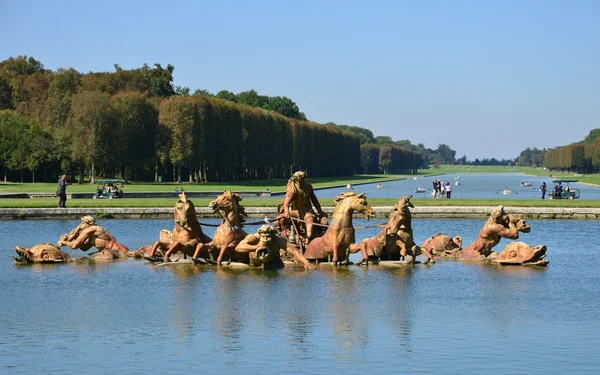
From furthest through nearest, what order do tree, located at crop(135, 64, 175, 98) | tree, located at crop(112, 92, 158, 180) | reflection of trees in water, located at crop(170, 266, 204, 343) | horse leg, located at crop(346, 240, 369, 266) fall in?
tree, located at crop(135, 64, 175, 98) → tree, located at crop(112, 92, 158, 180) → horse leg, located at crop(346, 240, 369, 266) → reflection of trees in water, located at crop(170, 266, 204, 343)

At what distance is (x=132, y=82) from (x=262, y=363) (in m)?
94.4

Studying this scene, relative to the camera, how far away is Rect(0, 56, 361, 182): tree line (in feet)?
259

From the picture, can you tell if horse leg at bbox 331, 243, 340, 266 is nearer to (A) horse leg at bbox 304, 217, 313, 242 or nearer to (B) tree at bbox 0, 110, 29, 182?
(A) horse leg at bbox 304, 217, 313, 242

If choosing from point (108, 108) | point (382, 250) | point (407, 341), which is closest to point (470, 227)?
point (382, 250)

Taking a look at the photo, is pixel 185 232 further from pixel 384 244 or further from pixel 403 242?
pixel 403 242

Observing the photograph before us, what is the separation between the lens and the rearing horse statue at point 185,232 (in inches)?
868

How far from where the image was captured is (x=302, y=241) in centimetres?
2261

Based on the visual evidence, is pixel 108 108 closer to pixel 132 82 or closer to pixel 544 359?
pixel 132 82

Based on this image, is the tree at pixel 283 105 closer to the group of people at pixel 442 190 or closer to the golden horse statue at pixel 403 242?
the group of people at pixel 442 190

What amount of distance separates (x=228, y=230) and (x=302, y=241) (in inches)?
69.7

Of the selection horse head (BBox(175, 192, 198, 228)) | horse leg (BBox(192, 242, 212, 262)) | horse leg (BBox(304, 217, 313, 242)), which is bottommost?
horse leg (BBox(192, 242, 212, 262))

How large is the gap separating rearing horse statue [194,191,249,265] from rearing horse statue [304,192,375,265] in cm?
152

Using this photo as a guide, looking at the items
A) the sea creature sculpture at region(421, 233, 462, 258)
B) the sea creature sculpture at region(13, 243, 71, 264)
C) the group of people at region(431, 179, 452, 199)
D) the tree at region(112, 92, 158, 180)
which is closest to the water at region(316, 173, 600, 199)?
the group of people at region(431, 179, 452, 199)

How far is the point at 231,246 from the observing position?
21781 millimetres
